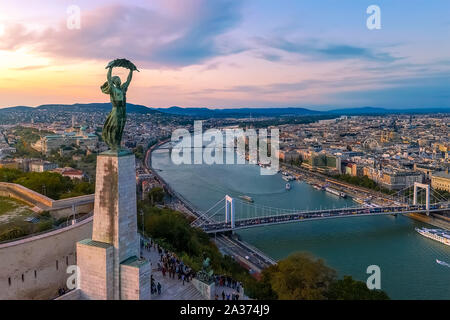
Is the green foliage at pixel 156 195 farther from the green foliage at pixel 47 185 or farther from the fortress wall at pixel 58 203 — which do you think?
the fortress wall at pixel 58 203

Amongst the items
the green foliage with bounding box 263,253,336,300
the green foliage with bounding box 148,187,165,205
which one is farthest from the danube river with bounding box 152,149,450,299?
the green foliage with bounding box 263,253,336,300

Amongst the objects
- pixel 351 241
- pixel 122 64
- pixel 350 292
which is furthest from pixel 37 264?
pixel 351 241

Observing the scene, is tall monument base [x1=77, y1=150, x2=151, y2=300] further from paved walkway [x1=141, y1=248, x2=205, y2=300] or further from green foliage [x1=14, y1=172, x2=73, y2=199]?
green foliage [x1=14, y1=172, x2=73, y2=199]

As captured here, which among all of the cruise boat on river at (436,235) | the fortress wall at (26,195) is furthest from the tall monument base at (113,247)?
the cruise boat on river at (436,235)
